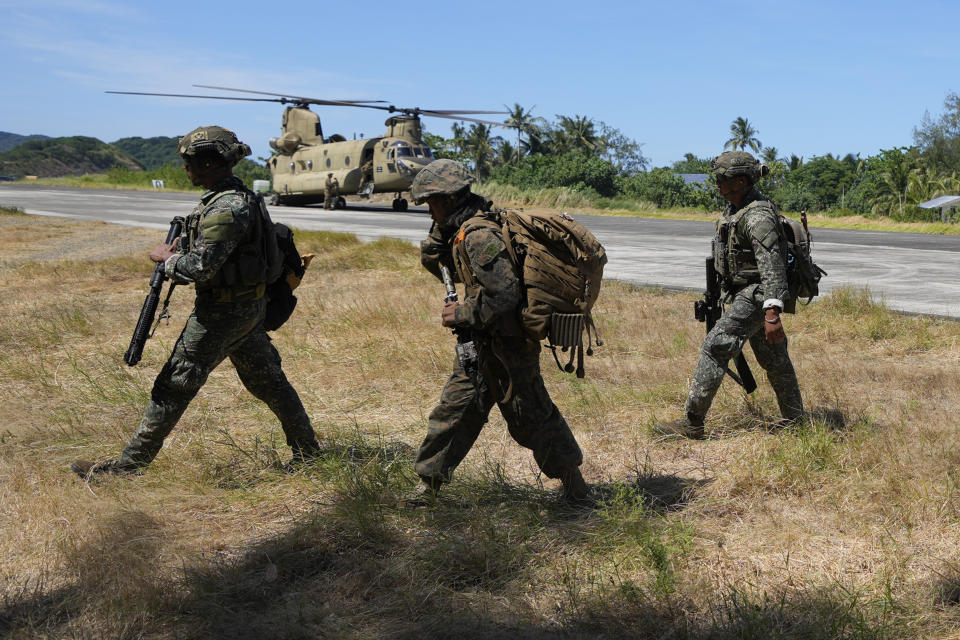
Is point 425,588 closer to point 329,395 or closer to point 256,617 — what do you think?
point 256,617

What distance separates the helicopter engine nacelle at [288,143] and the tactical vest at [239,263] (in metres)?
28.8

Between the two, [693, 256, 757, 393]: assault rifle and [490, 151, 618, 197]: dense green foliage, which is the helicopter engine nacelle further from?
[693, 256, 757, 393]: assault rifle

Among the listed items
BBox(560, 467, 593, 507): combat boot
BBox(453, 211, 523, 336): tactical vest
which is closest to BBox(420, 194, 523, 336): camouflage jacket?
BBox(453, 211, 523, 336): tactical vest

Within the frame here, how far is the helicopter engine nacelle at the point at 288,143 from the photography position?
3188cm

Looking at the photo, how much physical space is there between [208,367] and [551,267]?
6.30ft

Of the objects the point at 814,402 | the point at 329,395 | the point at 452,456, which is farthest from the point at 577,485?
the point at 329,395

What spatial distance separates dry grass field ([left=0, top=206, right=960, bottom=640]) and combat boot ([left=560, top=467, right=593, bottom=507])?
2.6 inches

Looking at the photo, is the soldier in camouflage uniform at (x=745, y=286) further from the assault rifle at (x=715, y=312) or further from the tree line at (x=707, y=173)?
the tree line at (x=707, y=173)

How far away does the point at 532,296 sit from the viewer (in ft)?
11.4

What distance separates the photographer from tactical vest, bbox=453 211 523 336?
3.51 m

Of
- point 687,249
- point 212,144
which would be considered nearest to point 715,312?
A: point 212,144

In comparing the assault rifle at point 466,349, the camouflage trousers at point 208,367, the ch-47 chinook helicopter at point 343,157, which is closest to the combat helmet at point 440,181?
the assault rifle at point 466,349

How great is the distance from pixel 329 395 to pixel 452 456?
2757 mm

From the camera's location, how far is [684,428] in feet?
16.6
